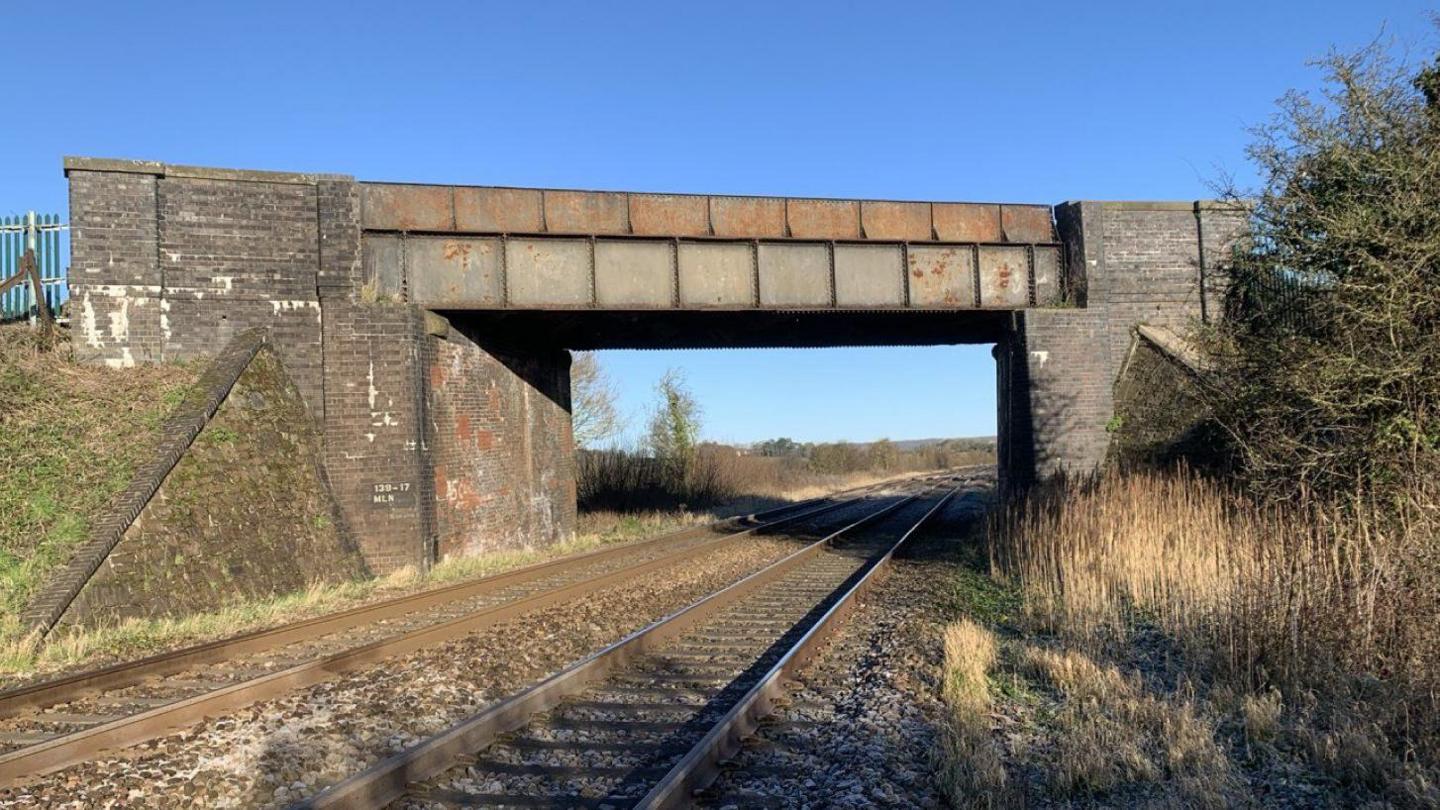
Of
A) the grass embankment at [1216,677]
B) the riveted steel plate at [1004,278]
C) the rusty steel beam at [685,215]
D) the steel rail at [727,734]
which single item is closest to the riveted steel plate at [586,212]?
the rusty steel beam at [685,215]

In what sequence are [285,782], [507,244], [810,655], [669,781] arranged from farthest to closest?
[507,244], [810,655], [285,782], [669,781]

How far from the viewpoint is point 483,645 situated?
839 cm

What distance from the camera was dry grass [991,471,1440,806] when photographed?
15.3ft

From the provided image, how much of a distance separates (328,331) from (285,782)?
11.1 meters

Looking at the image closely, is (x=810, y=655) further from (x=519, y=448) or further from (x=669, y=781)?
(x=519, y=448)

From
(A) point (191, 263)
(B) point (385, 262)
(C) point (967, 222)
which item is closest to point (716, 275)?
(C) point (967, 222)

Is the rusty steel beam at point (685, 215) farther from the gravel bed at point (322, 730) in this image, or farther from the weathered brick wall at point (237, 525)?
the gravel bed at point (322, 730)

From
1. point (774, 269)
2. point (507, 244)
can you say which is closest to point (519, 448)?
point (507, 244)

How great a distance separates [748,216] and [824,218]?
143 centimetres

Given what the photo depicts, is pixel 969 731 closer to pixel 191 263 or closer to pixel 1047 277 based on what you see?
pixel 191 263

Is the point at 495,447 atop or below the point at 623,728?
atop

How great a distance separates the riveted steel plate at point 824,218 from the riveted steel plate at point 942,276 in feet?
4.14

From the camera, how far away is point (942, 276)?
58.3 ft

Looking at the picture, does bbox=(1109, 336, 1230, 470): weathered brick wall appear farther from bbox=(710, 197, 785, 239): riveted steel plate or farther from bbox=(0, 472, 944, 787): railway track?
bbox=(0, 472, 944, 787): railway track
